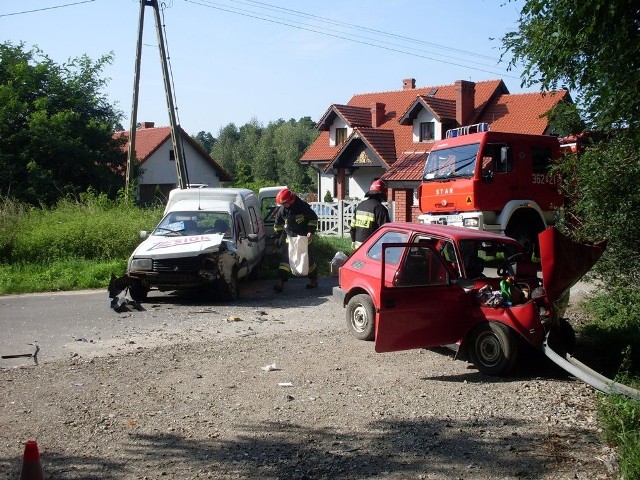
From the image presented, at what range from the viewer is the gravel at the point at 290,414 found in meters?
4.93

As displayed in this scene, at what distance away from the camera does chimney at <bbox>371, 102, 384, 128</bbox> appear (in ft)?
139

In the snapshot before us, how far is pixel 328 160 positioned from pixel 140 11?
22.8 m

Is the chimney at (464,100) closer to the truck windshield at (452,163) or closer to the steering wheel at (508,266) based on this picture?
the truck windshield at (452,163)

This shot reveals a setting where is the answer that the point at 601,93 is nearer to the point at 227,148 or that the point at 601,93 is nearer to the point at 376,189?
the point at 376,189

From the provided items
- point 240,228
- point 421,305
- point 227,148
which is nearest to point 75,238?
point 240,228

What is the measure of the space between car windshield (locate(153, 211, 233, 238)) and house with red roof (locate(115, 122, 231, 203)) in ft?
96.2

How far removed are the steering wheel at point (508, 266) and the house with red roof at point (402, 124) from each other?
2138cm

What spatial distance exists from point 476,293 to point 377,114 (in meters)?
36.0

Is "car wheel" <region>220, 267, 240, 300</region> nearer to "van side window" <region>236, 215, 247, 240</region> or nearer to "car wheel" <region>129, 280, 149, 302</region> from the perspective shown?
"van side window" <region>236, 215, 247, 240</region>

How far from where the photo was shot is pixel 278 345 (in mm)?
8719

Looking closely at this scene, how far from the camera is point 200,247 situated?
1159cm

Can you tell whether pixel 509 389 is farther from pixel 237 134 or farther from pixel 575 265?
pixel 237 134

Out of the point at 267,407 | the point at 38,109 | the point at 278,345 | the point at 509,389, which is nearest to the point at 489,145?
the point at 278,345

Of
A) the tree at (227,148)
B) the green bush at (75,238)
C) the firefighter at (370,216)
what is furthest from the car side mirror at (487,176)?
→ the tree at (227,148)
